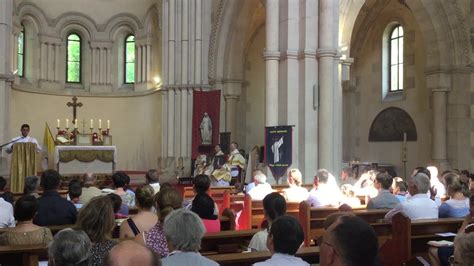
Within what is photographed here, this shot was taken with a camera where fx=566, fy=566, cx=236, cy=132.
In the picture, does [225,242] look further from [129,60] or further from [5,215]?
[129,60]

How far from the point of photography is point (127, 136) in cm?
2494

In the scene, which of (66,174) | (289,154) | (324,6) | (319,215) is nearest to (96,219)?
(319,215)

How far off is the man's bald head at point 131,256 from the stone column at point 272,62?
38.7 feet

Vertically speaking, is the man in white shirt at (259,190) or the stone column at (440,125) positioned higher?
the stone column at (440,125)

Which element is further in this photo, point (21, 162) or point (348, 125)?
point (348, 125)

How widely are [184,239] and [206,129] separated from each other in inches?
619

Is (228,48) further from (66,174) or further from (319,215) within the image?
(319,215)

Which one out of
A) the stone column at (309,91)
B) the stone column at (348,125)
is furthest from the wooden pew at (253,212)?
the stone column at (348,125)

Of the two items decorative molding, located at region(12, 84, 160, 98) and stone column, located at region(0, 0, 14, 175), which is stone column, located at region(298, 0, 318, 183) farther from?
decorative molding, located at region(12, 84, 160, 98)

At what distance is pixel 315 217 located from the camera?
7.58 m

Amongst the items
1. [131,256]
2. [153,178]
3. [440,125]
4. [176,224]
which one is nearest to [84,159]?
[153,178]

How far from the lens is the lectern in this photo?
41.0 ft

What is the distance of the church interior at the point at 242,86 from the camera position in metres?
13.7

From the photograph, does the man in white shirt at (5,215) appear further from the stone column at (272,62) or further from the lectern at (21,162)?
the stone column at (272,62)
